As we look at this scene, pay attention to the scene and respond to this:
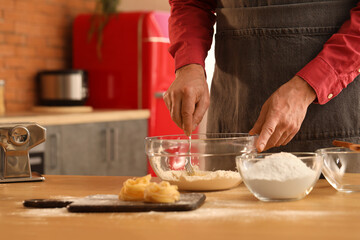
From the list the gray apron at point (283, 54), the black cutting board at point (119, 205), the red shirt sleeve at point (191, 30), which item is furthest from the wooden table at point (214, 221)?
the red shirt sleeve at point (191, 30)

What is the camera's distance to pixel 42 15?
13.4 ft

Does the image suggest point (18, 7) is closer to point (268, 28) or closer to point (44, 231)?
point (268, 28)

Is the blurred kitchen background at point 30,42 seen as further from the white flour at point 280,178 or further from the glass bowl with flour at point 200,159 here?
the white flour at point 280,178

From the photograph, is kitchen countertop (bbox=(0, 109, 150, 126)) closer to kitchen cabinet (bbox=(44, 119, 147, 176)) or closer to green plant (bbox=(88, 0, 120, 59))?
kitchen cabinet (bbox=(44, 119, 147, 176))

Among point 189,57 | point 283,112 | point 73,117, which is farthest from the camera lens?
point 73,117

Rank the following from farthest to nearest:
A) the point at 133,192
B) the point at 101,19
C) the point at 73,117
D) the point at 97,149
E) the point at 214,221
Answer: the point at 101,19
the point at 97,149
the point at 73,117
the point at 133,192
the point at 214,221

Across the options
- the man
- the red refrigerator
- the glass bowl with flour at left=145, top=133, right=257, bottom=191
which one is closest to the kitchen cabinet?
the red refrigerator

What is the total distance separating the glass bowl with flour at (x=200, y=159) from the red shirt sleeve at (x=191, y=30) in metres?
0.33

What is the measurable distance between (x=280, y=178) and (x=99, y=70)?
3.21 m

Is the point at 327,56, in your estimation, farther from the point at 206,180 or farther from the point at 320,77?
the point at 206,180

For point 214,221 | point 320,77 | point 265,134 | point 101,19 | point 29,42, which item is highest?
point 101,19

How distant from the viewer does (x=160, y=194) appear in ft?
3.23

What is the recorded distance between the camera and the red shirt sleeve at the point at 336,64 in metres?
1.35

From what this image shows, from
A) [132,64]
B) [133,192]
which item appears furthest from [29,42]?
[133,192]
